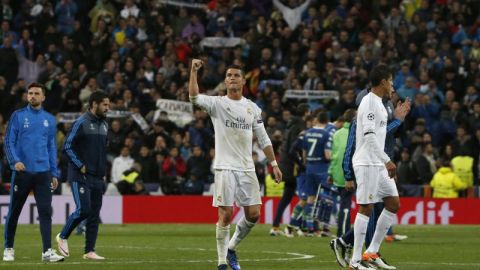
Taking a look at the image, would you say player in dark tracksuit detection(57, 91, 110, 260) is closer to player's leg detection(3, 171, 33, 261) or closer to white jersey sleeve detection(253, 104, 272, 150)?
player's leg detection(3, 171, 33, 261)

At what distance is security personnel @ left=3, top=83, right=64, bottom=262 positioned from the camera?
17.5m

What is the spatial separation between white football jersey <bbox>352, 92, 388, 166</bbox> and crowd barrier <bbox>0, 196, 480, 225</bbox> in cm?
1502

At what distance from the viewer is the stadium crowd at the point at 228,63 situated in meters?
32.6

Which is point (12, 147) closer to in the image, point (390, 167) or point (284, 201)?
point (390, 167)

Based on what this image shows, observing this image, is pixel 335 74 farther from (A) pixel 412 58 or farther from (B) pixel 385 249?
(B) pixel 385 249

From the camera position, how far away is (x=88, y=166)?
18.1 m

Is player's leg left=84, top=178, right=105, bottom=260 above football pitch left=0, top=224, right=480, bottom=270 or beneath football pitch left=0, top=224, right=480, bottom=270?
above

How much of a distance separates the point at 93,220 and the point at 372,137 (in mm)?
4904

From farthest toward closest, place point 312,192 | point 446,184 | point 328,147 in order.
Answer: point 446,184
point 312,192
point 328,147

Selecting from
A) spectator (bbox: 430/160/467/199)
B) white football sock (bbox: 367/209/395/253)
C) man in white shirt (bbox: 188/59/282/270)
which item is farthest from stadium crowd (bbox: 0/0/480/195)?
man in white shirt (bbox: 188/59/282/270)

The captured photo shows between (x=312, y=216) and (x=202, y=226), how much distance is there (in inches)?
191

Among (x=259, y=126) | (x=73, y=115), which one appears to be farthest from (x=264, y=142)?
(x=73, y=115)

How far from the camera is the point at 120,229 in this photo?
28125mm

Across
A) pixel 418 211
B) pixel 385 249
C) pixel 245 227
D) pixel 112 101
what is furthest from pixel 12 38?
pixel 245 227
